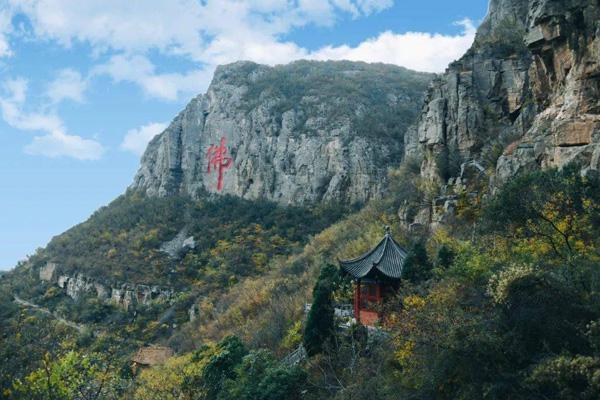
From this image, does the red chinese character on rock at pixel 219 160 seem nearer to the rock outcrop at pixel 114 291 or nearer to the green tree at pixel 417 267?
the rock outcrop at pixel 114 291

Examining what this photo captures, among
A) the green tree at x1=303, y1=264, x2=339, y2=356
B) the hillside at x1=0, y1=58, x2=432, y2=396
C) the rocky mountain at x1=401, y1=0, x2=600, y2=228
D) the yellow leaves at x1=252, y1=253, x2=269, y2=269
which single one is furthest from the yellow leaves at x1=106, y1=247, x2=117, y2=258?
the green tree at x1=303, y1=264, x2=339, y2=356

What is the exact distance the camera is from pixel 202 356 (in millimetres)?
21984

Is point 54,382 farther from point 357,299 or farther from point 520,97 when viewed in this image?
point 520,97

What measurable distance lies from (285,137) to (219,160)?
9.44 m

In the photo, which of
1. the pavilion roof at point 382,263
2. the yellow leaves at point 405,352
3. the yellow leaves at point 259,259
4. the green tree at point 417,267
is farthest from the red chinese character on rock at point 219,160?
the yellow leaves at point 405,352

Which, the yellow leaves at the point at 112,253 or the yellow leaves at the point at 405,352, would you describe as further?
the yellow leaves at the point at 112,253

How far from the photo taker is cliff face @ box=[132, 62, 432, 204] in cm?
5531

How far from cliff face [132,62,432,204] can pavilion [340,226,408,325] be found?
3215 cm

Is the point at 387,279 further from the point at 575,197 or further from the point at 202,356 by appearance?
the point at 202,356

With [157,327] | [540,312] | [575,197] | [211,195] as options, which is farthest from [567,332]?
[211,195]

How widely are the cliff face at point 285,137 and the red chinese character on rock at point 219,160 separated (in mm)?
122

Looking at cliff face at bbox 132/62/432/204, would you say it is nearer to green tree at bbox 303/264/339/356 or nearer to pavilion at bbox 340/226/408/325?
pavilion at bbox 340/226/408/325

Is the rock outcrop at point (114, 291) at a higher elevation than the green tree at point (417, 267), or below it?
below

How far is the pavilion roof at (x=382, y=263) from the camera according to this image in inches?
755
